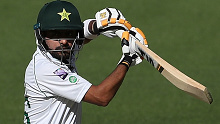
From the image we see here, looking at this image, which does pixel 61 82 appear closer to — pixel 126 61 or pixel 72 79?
pixel 72 79

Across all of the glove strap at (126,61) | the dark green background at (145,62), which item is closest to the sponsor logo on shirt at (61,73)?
the glove strap at (126,61)

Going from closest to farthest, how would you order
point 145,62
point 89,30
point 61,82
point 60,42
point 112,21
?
point 61,82 < point 60,42 < point 112,21 < point 89,30 < point 145,62

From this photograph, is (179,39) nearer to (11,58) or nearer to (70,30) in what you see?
(11,58)

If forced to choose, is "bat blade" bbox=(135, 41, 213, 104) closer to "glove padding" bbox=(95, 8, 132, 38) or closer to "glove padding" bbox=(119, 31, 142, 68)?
"glove padding" bbox=(119, 31, 142, 68)

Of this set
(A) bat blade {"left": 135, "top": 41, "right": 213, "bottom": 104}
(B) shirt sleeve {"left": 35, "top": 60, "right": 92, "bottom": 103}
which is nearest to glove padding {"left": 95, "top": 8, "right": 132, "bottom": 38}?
(A) bat blade {"left": 135, "top": 41, "right": 213, "bottom": 104}

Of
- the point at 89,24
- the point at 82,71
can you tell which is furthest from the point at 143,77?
the point at 89,24

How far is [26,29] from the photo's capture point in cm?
1697

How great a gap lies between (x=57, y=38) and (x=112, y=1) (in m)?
12.4

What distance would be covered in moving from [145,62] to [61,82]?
8.01 meters

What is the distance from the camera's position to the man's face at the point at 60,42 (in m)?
6.20

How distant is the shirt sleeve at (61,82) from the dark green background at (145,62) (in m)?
4.40

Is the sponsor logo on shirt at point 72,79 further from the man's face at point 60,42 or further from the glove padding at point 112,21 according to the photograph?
the glove padding at point 112,21

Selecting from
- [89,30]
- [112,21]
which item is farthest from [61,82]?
[89,30]

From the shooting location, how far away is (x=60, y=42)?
244 inches
